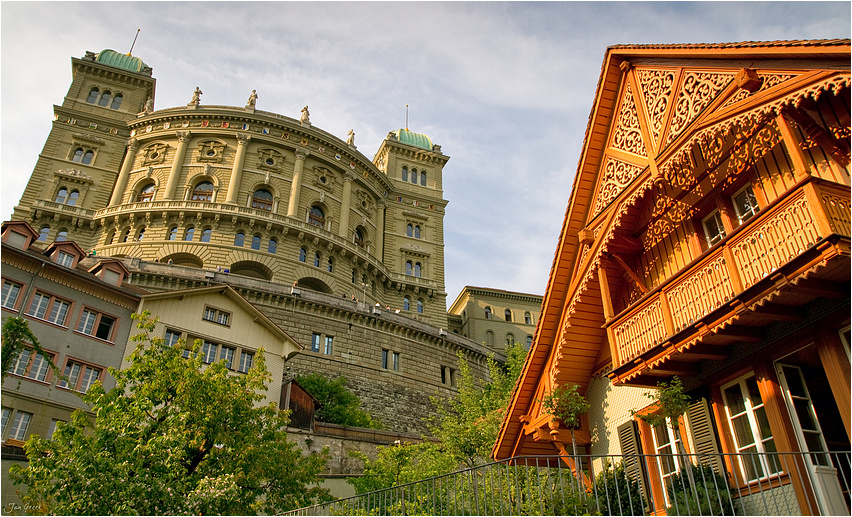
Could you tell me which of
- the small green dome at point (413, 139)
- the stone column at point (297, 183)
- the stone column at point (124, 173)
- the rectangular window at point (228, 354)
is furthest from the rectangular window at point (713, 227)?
the small green dome at point (413, 139)

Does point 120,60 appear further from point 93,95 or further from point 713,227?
point 713,227

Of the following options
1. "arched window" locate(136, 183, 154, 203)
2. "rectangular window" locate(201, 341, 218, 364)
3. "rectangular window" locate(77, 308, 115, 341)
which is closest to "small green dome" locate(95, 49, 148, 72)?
"arched window" locate(136, 183, 154, 203)

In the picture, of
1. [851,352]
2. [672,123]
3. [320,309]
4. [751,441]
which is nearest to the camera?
[851,352]

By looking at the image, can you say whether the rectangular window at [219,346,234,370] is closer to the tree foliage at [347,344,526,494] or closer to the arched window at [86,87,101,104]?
the tree foliage at [347,344,526,494]

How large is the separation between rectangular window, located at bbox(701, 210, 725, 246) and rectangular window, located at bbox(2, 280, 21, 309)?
25.3 metres

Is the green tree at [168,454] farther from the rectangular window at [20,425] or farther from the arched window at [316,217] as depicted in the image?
the arched window at [316,217]

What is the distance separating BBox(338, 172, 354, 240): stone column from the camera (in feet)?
201

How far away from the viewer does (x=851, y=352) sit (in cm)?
913

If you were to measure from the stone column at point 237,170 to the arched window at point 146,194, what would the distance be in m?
7.20

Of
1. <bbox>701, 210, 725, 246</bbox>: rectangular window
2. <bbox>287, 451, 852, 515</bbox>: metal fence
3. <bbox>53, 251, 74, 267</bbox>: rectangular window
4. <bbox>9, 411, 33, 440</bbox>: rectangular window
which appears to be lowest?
<bbox>287, 451, 852, 515</bbox>: metal fence

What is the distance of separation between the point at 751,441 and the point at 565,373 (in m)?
4.50

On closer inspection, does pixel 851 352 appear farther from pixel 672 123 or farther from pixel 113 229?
pixel 113 229

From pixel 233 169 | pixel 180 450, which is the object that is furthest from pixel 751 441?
pixel 233 169

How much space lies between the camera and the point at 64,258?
95.7 ft
